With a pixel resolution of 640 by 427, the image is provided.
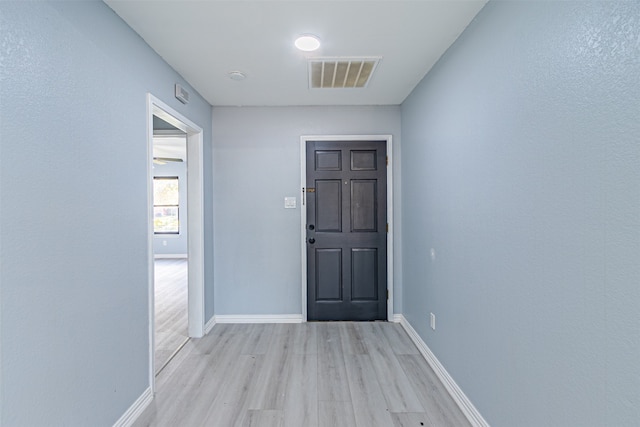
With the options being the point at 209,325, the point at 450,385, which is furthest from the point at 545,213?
the point at 209,325

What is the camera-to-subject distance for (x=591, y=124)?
995mm

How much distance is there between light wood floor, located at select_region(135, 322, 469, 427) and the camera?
6.00ft

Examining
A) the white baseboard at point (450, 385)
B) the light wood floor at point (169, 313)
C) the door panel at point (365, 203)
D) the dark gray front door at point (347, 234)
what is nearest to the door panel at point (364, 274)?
the dark gray front door at point (347, 234)

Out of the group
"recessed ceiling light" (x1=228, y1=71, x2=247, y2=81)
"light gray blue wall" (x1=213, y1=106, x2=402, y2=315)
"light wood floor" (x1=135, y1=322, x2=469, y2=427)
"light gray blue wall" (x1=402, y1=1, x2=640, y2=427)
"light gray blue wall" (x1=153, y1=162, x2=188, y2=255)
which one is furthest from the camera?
"light gray blue wall" (x1=153, y1=162, x2=188, y2=255)

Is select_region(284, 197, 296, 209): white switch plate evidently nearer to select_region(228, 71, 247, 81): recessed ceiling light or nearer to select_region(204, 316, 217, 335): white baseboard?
select_region(228, 71, 247, 81): recessed ceiling light

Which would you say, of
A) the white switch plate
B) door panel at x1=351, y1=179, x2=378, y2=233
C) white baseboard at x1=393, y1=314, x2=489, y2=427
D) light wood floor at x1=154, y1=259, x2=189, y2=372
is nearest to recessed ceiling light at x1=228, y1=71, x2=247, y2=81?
the white switch plate

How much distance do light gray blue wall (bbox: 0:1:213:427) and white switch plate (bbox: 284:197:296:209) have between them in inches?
60.9

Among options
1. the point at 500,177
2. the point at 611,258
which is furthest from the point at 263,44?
the point at 611,258

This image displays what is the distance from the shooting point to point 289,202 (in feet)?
10.8

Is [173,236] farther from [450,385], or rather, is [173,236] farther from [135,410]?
[450,385]

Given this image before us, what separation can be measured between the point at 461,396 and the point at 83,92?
278 cm

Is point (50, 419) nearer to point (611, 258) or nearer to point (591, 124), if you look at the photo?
point (611, 258)

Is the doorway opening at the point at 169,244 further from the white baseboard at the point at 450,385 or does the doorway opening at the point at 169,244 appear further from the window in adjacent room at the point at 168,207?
the white baseboard at the point at 450,385

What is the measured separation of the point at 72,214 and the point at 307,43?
5.53 ft
